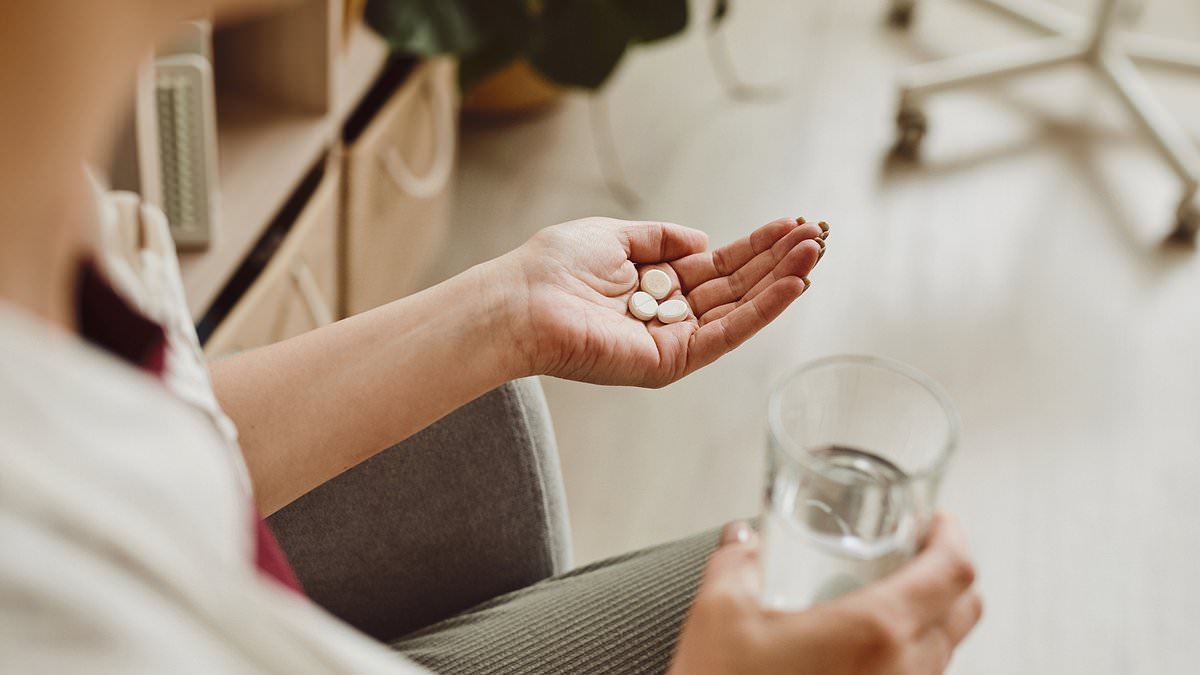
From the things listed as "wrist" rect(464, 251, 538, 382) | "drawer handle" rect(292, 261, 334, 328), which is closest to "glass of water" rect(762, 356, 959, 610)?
"wrist" rect(464, 251, 538, 382)

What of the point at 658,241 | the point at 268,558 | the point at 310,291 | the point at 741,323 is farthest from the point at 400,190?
the point at 268,558

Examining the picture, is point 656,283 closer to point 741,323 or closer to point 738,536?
point 741,323

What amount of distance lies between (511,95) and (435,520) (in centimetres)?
150

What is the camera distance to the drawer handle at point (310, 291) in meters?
1.38

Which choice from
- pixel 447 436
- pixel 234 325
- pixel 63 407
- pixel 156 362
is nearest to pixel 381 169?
pixel 234 325

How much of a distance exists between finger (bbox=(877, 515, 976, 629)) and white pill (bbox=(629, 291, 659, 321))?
392mm

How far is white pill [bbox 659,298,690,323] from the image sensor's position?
2.90 ft

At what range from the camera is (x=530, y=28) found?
1737 mm

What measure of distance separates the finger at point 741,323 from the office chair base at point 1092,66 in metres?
1.47

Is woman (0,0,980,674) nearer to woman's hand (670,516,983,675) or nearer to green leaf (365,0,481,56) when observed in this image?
woman's hand (670,516,983,675)

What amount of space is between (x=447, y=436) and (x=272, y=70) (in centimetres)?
78

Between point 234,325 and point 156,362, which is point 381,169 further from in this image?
point 156,362

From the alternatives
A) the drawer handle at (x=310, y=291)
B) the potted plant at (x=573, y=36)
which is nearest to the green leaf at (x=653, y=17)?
the potted plant at (x=573, y=36)

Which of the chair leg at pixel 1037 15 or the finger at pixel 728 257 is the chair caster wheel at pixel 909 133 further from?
the finger at pixel 728 257
